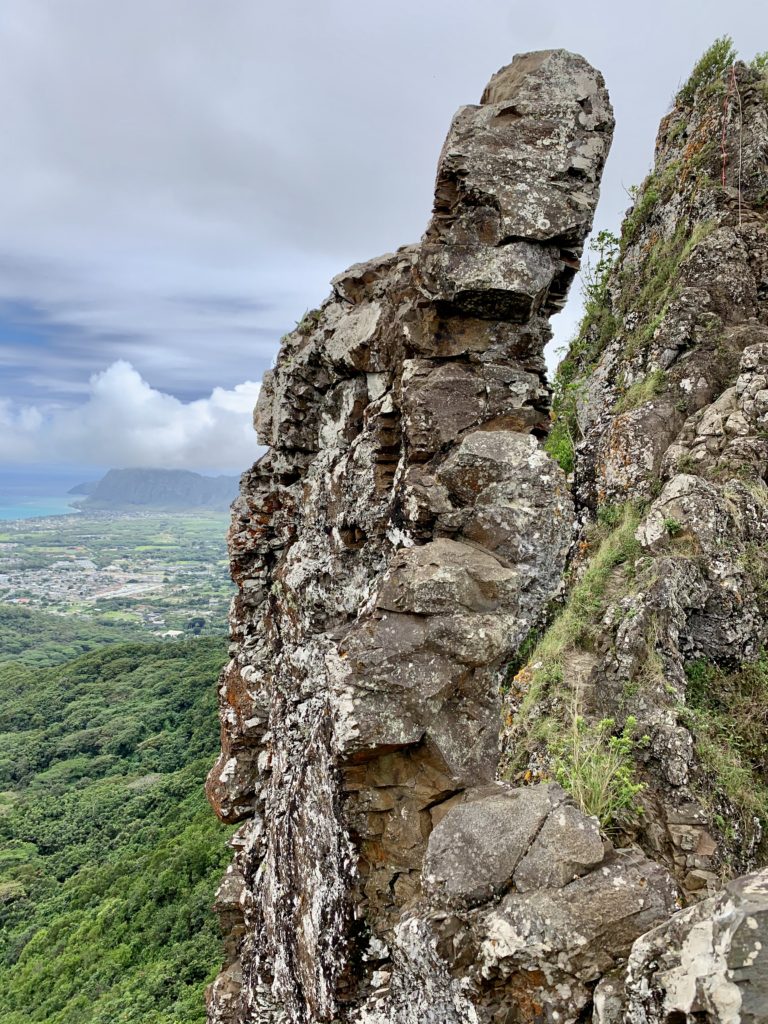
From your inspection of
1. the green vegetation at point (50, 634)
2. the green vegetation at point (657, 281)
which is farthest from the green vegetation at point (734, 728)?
the green vegetation at point (50, 634)

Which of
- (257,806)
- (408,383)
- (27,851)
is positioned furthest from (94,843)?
(408,383)

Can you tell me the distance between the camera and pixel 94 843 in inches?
2083

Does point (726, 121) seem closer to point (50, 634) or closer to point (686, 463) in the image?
point (686, 463)

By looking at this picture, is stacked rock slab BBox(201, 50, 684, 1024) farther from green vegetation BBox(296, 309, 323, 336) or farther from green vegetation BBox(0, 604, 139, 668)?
green vegetation BBox(0, 604, 139, 668)

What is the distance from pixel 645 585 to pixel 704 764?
102 inches

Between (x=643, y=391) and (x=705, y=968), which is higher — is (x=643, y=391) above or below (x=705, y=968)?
above

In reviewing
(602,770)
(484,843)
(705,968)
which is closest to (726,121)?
(602,770)

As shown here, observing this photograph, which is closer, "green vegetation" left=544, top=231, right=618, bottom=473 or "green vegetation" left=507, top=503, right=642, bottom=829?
"green vegetation" left=507, top=503, right=642, bottom=829

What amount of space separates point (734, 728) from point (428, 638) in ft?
14.5

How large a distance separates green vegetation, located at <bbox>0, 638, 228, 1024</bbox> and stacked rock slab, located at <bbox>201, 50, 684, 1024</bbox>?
1005 inches

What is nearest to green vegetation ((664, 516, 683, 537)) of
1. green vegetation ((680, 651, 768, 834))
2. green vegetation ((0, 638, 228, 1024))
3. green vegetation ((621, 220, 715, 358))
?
green vegetation ((680, 651, 768, 834))

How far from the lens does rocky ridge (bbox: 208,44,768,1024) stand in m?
4.68

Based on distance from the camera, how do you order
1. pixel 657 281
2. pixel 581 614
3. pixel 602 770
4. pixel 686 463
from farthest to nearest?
1. pixel 657 281
2. pixel 686 463
3. pixel 581 614
4. pixel 602 770

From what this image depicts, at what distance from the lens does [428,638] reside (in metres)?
7.12
